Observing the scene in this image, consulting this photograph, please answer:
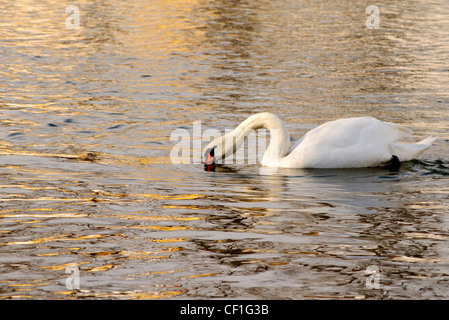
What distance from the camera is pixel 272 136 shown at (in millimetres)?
11305

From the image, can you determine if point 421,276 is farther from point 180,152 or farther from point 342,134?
point 180,152

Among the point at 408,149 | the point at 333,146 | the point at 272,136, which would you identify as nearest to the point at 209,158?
the point at 272,136

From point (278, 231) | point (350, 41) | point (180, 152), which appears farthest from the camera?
point (350, 41)

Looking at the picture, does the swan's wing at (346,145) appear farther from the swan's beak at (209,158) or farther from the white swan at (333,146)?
the swan's beak at (209,158)

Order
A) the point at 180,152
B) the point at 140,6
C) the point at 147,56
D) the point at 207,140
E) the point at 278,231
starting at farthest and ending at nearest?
the point at 140,6
the point at 147,56
the point at 207,140
the point at 180,152
the point at 278,231

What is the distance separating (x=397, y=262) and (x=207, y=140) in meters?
6.27

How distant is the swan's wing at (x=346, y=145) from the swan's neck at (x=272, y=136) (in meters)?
0.27

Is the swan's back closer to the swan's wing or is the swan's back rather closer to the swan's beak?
the swan's wing

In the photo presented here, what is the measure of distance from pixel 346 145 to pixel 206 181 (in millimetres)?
2022

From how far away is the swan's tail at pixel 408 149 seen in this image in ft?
36.6

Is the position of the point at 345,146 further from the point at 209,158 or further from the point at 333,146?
the point at 209,158

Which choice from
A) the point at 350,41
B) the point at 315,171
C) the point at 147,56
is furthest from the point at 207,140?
the point at 350,41

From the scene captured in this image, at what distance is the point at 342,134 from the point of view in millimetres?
10703

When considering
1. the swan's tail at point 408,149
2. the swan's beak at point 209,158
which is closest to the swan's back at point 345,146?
the swan's tail at point 408,149
